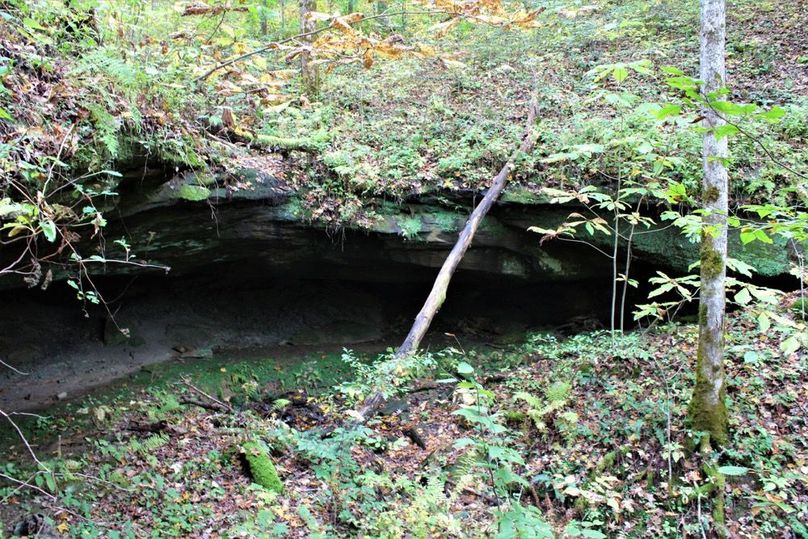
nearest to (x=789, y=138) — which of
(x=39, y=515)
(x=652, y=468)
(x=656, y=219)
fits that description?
(x=656, y=219)

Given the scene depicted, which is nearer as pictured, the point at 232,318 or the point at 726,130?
the point at 726,130

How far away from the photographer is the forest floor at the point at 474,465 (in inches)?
179

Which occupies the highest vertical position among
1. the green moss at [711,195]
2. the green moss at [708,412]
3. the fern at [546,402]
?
the green moss at [711,195]

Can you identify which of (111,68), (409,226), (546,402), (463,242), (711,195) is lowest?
(546,402)

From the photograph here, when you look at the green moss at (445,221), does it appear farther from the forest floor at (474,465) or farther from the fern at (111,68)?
the fern at (111,68)

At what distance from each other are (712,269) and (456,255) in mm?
3964

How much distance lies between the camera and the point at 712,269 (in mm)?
4918

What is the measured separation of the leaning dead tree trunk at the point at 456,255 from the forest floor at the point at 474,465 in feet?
2.16

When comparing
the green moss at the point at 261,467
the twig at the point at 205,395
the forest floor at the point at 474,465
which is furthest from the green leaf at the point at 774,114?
the twig at the point at 205,395

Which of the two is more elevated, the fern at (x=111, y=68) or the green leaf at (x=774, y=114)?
the fern at (x=111, y=68)

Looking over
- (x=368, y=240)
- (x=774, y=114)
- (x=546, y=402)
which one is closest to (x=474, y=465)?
(x=546, y=402)

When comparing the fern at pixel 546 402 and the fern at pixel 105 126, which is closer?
the fern at pixel 105 126

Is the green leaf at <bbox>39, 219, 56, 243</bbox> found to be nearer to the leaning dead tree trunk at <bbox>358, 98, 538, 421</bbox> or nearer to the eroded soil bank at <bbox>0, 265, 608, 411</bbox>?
the leaning dead tree trunk at <bbox>358, 98, 538, 421</bbox>

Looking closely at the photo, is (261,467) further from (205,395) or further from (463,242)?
(463,242)
